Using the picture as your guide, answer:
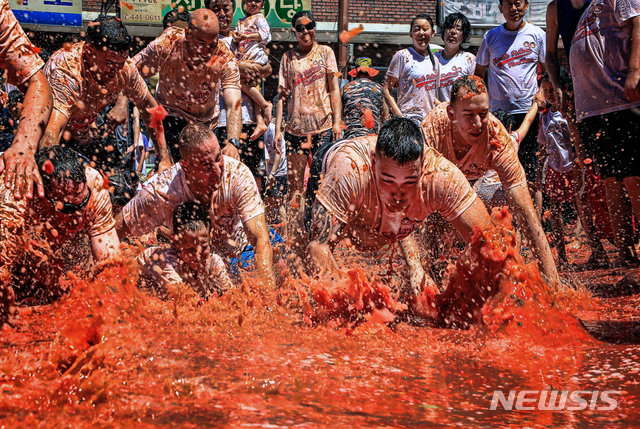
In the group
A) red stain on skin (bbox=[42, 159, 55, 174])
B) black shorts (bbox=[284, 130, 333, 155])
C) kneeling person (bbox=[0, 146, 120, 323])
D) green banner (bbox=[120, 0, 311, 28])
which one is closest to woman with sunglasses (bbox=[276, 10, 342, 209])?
black shorts (bbox=[284, 130, 333, 155])

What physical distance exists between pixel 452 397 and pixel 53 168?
2.44 metres

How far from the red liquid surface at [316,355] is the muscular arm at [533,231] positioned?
0.64 feet

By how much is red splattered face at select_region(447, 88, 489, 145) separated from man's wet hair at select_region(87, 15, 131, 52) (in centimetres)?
227

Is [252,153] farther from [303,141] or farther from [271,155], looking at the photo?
[271,155]

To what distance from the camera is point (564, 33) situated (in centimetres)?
484

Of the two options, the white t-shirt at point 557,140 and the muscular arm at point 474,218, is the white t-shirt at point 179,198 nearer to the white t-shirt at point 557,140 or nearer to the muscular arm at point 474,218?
the muscular arm at point 474,218

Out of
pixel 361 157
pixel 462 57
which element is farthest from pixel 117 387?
pixel 462 57

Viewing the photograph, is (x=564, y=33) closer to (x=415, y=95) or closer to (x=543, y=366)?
(x=415, y=95)

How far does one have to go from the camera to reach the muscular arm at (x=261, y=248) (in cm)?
374

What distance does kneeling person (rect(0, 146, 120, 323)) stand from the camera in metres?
3.56

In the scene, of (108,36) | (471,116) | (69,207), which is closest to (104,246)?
(69,207)

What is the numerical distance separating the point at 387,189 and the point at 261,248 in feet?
2.73

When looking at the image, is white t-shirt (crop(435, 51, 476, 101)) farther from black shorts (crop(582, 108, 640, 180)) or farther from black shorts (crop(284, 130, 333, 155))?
black shorts (crop(582, 108, 640, 180))

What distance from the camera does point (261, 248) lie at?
381 cm
